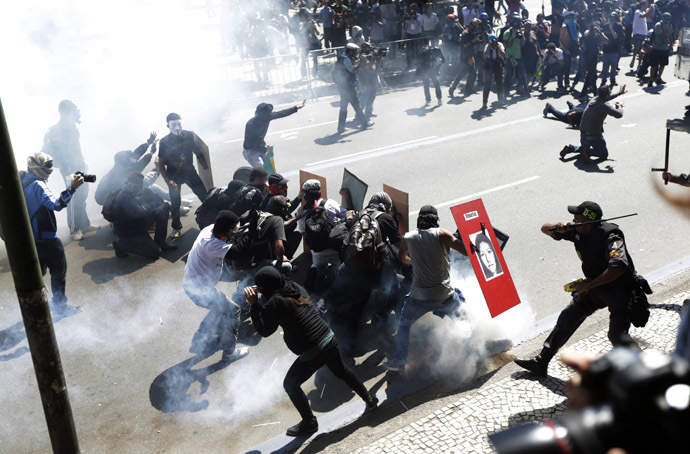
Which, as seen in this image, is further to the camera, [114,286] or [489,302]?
[114,286]

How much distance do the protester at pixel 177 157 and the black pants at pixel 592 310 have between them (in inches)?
219

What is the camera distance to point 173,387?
590 cm

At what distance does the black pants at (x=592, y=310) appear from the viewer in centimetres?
513

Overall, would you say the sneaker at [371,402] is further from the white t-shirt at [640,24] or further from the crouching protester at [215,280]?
the white t-shirt at [640,24]

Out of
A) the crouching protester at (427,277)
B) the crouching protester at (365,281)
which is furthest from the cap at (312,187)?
the crouching protester at (427,277)

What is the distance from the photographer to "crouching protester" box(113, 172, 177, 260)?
8.28 metres

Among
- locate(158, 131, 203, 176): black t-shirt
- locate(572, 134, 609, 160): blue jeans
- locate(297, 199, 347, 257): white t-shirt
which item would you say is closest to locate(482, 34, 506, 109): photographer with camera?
locate(572, 134, 609, 160): blue jeans

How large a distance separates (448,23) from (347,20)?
12.0 feet

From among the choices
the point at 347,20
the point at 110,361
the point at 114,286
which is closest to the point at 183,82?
the point at 347,20

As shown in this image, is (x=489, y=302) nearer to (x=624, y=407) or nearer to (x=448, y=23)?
(x=624, y=407)

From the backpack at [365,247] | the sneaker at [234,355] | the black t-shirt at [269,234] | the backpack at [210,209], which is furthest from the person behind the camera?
the backpack at [210,209]

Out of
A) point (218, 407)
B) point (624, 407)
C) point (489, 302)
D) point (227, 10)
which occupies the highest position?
point (227, 10)

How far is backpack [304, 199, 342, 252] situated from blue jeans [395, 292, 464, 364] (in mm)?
1070

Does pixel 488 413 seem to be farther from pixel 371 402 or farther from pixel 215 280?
pixel 215 280
